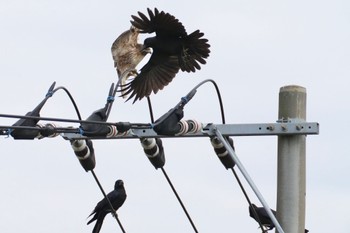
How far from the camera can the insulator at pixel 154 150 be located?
941 centimetres

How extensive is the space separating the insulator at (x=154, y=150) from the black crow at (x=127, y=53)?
0.65m

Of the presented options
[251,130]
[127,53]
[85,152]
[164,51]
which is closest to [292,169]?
[251,130]

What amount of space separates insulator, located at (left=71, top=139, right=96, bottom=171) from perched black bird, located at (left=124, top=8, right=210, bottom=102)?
954 millimetres

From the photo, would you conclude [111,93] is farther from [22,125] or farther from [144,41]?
[144,41]

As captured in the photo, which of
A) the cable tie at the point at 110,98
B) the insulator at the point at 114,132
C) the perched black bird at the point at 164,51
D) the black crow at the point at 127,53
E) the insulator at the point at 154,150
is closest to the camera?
the insulator at the point at 114,132

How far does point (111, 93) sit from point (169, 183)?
1.06 metres

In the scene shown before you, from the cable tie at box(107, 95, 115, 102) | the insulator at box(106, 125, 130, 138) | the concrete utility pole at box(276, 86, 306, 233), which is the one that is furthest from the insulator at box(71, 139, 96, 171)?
the concrete utility pole at box(276, 86, 306, 233)

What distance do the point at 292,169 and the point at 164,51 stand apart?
2238 millimetres

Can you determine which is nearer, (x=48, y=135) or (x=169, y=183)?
(x=48, y=135)

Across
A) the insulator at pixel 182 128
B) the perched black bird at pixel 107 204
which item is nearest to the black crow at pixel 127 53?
the insulator at pixel 182 128

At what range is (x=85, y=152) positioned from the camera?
955cm

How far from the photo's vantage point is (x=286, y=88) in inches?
360

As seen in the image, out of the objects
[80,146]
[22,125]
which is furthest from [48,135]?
[80,146]

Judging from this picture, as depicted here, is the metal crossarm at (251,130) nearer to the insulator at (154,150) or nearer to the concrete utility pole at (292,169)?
the concrete utility pole at (292,169)
